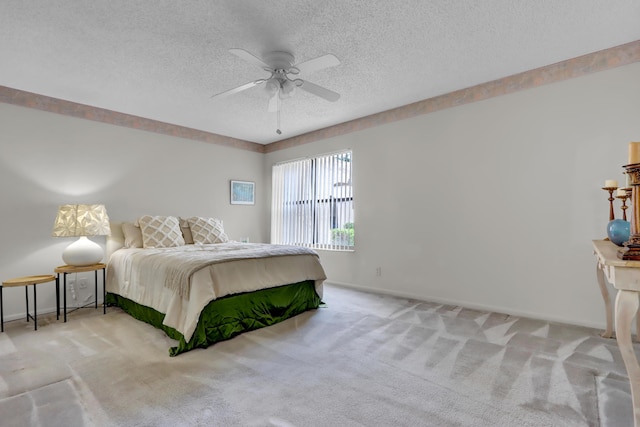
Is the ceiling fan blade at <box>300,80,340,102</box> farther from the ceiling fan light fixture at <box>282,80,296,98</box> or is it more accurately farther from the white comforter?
the white comforter

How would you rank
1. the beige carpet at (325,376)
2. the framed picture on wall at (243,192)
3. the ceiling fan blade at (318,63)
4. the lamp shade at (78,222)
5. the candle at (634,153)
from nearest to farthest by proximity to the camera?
the candle at (634,153) < the beige carpet at (325,376) < the ceiling fan blade at (318,63) < the lamp shade at (78,222) < the framed picture on wall at (243,192)

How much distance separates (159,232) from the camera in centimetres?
392

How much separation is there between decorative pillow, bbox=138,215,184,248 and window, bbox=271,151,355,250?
6.60 ft

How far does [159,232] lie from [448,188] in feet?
12.0

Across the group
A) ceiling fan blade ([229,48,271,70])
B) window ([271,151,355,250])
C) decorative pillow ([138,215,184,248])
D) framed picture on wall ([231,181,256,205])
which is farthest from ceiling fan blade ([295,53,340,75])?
framed picture on wall ([231,181,256,205])

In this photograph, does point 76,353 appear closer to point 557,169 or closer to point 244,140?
point 244,140

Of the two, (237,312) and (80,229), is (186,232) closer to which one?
(80,229)

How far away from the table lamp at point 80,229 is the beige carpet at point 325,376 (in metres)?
0.71

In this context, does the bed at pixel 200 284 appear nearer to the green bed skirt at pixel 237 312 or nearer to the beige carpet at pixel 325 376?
the green bed skirt at pixel 237 312

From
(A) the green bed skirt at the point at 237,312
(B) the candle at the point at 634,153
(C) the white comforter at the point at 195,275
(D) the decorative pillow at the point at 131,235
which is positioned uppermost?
(B) the candle at the point at 634,153

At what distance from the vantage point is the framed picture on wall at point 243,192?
18.1ft

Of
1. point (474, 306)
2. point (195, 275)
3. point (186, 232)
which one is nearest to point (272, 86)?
point (195, 275)

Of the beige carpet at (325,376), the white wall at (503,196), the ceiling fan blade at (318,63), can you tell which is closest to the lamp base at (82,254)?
the beige carpet at (325,376)

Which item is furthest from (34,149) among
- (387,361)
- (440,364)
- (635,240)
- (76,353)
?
(635,240)
